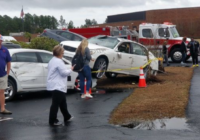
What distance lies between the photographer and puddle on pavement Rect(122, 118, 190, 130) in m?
7.71

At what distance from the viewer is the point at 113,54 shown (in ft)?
47.5

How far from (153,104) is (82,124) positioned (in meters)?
2.57

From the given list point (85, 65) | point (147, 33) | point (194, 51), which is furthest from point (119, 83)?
point (147, 33)

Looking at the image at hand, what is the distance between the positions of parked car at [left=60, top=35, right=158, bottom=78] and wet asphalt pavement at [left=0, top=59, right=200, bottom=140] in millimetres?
2493

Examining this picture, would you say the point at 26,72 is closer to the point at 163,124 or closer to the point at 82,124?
the point at 82,124

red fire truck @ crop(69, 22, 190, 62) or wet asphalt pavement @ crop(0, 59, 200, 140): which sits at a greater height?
red fire truck @ crop(69, 22, 190, 62)

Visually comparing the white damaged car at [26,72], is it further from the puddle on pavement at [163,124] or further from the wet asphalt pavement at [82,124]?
the puddle on pavement at [163,124]

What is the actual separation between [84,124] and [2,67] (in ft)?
8.55

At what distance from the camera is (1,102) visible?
9.47 meters

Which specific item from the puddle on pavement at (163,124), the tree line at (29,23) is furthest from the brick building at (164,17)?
the puddle on pavement at (163,124)

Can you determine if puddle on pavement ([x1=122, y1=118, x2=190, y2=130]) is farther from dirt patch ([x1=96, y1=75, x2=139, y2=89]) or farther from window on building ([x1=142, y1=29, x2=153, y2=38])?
window on building ([x1=142, y1=29, x2=153, y2=38])

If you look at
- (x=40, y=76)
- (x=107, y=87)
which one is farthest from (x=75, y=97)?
(x=107, y=87)

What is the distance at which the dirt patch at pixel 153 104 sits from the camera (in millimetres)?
8727

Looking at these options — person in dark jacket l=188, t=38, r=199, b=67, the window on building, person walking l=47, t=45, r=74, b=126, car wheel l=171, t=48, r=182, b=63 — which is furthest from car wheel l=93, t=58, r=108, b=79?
car wheel l=171, t=48, r=182, b=63
